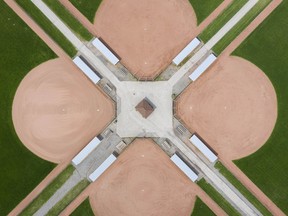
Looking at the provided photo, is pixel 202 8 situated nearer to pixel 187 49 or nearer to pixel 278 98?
pixel 187 49

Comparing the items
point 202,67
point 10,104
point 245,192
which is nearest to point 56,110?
point 10,104

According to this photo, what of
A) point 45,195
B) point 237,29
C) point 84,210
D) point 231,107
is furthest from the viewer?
point 237,29

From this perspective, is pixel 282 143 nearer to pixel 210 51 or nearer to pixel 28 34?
pixel 210 51

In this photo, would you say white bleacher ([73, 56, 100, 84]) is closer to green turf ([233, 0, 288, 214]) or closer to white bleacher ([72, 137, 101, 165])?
white bleacher ([72, 137, 101, 165])

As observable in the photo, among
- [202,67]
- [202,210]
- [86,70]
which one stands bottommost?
[202,210]

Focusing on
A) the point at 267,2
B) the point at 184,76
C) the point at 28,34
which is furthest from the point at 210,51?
the point at 28,34

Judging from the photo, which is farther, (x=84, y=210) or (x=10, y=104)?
(x=10, y=104)

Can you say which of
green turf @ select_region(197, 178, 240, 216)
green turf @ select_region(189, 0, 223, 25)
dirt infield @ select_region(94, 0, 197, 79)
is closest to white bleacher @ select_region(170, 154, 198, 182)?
green turf @ select_region(197, 178, 240, 216)
